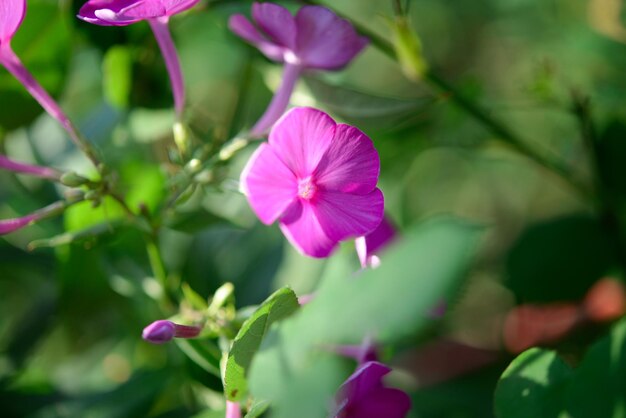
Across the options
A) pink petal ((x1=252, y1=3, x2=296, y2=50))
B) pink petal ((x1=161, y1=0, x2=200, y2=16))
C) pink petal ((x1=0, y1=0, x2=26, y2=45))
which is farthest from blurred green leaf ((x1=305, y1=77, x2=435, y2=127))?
pink petal ((x1=0, y1=0, x2=26, y2=45))

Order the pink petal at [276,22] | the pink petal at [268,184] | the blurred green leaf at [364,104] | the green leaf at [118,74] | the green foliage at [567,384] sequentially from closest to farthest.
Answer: the green foliage at [567,384], the pink petal at [268,184], the pink petal at [276,22], the blurred green leaf at [364,104], the green leaf at [118,74]

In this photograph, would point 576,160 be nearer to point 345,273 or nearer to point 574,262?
point 574,262

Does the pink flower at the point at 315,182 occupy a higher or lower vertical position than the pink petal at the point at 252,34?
lower

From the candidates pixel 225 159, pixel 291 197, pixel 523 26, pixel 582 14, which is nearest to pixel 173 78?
pixel 225 159

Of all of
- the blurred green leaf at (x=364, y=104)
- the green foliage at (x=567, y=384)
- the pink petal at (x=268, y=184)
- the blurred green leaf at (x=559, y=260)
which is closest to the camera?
the green foliage at (x=567, y=384)

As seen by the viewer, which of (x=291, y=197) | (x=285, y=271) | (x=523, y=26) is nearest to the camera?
(x=291, y=197)

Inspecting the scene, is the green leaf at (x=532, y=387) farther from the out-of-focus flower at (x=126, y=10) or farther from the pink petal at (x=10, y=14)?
the pink petal at (x=10, y=14)

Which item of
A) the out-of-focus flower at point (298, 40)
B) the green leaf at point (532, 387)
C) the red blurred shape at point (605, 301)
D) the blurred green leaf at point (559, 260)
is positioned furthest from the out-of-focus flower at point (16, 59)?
the red blurred shape at point (605, 301)
